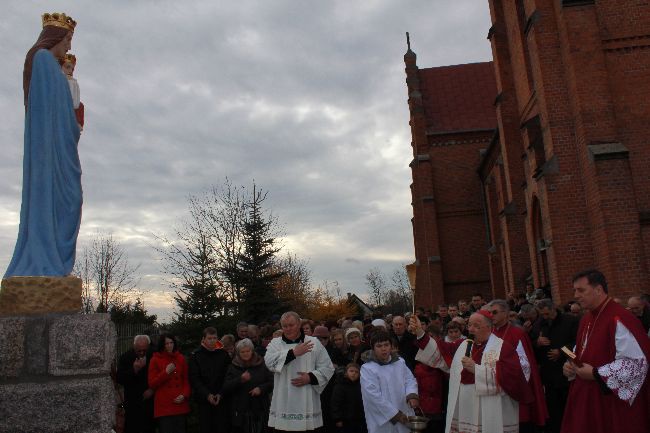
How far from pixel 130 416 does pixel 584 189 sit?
1166 centimetres

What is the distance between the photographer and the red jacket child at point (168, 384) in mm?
7539

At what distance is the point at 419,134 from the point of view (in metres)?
32.5

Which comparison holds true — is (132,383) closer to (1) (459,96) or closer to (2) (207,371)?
(2) (207,371)

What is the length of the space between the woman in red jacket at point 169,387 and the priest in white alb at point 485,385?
3.92 m

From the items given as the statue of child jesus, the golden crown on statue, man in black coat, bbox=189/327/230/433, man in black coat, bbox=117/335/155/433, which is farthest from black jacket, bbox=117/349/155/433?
the golden crown on statue

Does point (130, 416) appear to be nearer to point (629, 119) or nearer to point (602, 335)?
point (602, 335)

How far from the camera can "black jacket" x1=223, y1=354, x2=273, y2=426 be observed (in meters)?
7.53

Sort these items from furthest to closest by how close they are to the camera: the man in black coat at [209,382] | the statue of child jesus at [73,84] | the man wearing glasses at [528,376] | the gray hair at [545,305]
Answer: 1. the gray hair at [545,305]
2. the man in black coat at [209,382]
3. the man wearing glasses at [528,376]
4. the statue of child jesus at [73,84]

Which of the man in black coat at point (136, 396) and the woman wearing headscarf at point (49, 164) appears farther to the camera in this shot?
the man in black coat at point (136, 396)

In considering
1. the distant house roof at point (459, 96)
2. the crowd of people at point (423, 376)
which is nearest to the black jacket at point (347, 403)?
the crowd of people at point (423, 376)

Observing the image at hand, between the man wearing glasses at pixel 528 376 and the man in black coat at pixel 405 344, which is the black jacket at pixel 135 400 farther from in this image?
the man wearing glasses at pixel 528 376

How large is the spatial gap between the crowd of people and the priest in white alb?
0.01 metres

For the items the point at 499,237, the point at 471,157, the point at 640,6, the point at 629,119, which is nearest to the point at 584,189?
the point at 629,119

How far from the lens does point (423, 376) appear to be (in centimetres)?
688
